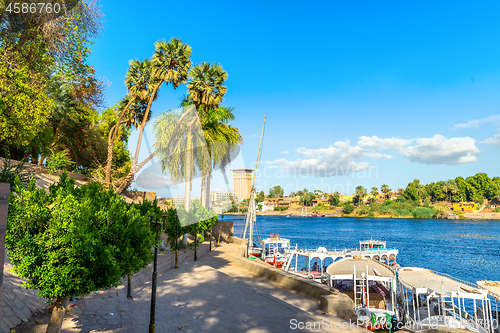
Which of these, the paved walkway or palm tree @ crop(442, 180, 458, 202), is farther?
palm tree @ crop(442, 180, 458, 202)

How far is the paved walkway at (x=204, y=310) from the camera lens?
7.88 meters

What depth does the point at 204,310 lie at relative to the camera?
946 cm

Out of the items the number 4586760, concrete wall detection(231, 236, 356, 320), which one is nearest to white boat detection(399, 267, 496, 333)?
concrete wall detection(231, 236, 356, 320)

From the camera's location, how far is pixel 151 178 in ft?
82.2

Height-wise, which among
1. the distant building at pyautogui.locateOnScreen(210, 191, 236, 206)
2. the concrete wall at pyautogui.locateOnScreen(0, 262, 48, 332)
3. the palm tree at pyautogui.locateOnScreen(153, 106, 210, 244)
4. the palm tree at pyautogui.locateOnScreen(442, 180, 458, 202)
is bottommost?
the concrete wall at pyautogui.locateOnScreen(0, 262, 48, 332)

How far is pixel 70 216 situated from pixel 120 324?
367 centimetres

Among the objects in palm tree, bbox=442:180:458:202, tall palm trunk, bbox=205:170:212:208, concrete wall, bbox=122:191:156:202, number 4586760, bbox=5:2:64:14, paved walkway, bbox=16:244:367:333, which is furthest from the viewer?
palm tree, bbox=442:180:458:202

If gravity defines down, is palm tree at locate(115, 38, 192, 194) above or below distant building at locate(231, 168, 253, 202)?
above

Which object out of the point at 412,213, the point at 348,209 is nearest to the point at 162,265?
the point at 412,213

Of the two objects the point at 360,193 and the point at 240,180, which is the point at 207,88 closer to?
the point at 240,180

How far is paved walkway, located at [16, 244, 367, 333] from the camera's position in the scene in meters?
7.88

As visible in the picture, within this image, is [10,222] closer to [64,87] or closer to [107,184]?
[107,184]

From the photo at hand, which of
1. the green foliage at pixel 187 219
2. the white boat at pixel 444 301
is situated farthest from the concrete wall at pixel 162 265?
the white boat at pixel 444 301

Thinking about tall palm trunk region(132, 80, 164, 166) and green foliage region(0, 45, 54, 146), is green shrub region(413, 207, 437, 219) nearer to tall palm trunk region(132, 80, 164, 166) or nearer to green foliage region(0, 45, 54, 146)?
tall palm trunk region(132, 80, 164, 166)
